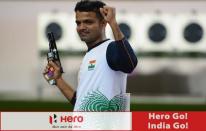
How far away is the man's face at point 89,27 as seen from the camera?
5.77ft

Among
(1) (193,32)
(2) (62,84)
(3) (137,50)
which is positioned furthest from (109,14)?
(1) (193,32)

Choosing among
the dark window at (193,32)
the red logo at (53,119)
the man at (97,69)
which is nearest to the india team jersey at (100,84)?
the man at (97,69)

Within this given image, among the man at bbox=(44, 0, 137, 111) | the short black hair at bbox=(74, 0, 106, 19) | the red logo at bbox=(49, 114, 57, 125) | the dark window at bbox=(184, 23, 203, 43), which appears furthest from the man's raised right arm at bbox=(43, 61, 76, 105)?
the dark window at bbox=(184, 23, 203, 43)

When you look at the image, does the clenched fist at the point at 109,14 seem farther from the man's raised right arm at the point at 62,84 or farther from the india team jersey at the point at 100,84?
the man's raised right arm at the point at 62,84

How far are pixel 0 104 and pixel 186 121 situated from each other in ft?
8.80

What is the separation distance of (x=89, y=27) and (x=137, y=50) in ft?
13.9

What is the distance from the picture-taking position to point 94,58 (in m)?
1.76

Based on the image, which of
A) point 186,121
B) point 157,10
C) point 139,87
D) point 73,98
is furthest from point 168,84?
point 73,98

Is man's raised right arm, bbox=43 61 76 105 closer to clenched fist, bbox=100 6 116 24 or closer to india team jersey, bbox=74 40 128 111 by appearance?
india team jersey, bbox=74 40 128 111

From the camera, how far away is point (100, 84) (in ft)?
5.73

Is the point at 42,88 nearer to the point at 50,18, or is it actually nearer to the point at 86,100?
the point at 50,18

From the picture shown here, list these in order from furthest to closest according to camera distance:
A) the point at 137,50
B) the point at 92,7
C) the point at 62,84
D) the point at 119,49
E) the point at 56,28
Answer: the point at 56,28 < the point at 137,50 < the point at 62,84 < the point at 92,7 < the point at 119,49

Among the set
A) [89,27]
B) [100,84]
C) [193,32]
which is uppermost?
[193,32]

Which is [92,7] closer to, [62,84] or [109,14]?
[109,14]
